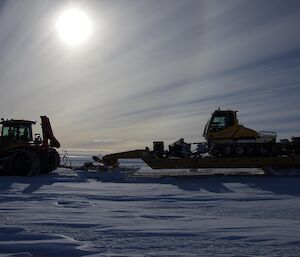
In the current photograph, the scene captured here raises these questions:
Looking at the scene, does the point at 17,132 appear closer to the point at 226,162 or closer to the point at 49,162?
the point at 49,162

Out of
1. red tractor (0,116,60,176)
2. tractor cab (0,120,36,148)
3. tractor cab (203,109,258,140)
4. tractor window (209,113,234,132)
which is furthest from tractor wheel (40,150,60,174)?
tractor window (209,113,234,132)

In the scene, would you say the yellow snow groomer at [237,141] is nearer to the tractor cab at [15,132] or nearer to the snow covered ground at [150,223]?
the snow covered ground at [150,223]

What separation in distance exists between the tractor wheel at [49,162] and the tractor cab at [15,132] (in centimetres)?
116

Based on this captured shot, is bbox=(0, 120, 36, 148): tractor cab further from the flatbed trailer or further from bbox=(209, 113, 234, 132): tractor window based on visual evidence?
bbox=(209, 113, 234, 132): tractor window

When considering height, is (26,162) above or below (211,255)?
above

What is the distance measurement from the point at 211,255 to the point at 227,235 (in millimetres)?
1198

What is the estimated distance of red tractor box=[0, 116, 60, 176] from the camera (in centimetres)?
2044

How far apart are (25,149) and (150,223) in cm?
1402

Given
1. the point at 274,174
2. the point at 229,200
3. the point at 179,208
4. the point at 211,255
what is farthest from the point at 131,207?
the point at 274,174

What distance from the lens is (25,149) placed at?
2072 centimetres

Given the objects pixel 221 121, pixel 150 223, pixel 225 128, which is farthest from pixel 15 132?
pixel 150 223

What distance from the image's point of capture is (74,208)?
9805 millimetres

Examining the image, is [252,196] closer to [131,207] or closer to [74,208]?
[131,207]

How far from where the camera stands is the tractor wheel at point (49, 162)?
22.1 metres
